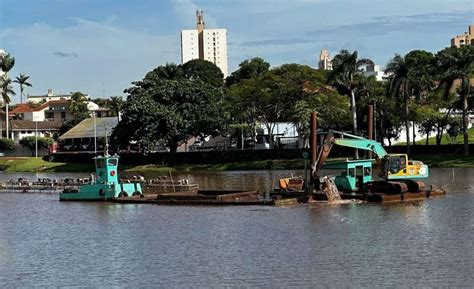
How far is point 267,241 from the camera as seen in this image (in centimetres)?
3516

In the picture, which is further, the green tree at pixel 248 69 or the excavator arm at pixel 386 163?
the green tree at pixel 248 69

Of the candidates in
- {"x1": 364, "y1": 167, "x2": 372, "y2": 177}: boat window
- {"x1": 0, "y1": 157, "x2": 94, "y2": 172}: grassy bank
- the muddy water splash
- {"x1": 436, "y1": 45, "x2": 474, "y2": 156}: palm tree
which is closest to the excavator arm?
{"x1": 364, "y1": 167, "x2": 372, "y2": 177}: boat window

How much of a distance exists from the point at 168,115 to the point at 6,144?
174ft

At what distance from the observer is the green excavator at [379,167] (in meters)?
51.1

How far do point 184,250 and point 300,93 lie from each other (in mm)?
→ 68662

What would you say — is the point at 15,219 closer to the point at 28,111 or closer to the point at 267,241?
the point at 267,241

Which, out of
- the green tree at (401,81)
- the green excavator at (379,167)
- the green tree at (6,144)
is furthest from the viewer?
the green tree at (6,144)

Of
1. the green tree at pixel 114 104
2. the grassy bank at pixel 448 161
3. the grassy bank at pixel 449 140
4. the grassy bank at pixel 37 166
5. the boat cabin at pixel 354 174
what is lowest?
the boat cabin at pixel 354 174

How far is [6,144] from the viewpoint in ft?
470

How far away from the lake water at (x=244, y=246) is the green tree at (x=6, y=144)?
94210 millimetres

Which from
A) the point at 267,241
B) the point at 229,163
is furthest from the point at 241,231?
the point at 229,163

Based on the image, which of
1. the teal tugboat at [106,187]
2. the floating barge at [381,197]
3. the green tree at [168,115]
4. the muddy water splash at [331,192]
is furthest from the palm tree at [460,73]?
the teal tugboat at [106,187]

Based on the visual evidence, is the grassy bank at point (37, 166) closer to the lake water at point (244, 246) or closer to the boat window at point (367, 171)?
the lake water at point (244, 246)

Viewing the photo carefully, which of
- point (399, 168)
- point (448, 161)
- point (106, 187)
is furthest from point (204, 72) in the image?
point (399, 168)
